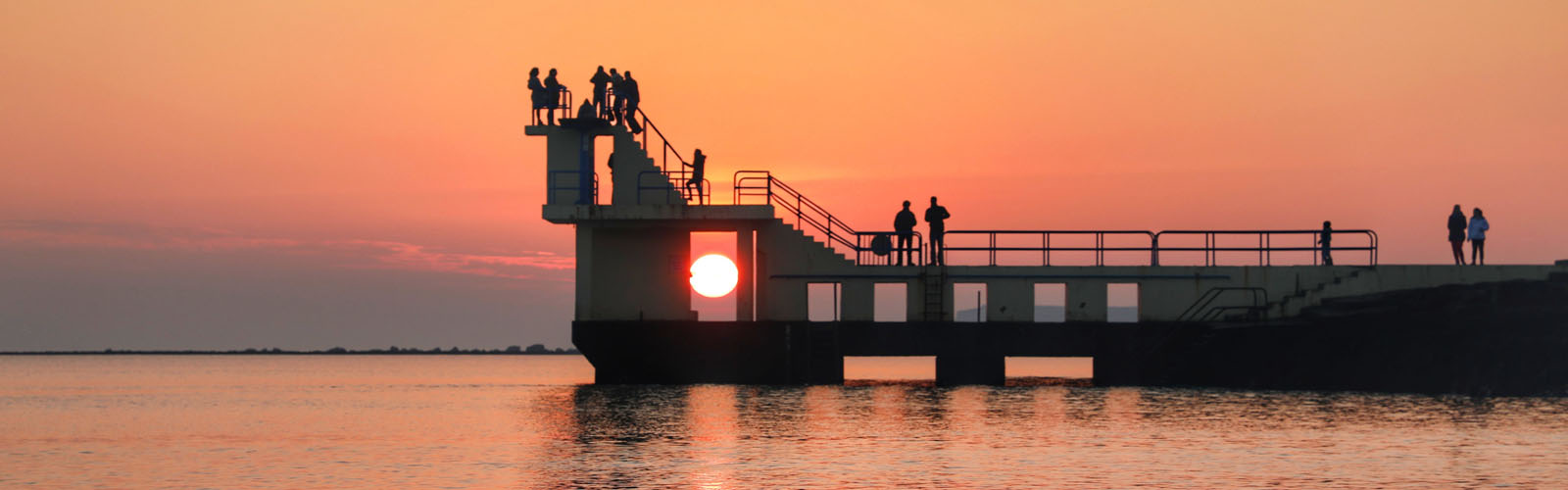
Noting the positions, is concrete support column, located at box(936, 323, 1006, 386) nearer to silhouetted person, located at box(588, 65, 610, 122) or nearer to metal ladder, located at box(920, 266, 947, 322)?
metal ladder, located at box(920, 266, 947, 322)

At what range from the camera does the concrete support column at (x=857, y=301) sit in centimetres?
4909

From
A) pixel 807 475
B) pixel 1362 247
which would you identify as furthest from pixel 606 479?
pixel 1362 247

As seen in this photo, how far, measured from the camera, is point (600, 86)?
4950 cm

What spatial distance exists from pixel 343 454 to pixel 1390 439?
18.9 metres

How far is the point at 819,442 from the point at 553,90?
2047 cm

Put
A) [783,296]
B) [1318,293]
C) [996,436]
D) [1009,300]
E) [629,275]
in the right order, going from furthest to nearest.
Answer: [629,275], [783,296], [1009,300], [1318,293], [996,436]

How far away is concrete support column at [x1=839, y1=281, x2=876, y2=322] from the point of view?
49094 mm

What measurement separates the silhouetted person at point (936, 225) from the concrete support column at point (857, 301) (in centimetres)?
196

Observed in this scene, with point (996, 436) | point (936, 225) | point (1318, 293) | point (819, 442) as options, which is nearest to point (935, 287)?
point (936, 225)

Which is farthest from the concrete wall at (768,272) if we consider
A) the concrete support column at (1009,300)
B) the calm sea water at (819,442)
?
the calm sea water at (819,442)

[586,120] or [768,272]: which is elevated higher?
[586,120]

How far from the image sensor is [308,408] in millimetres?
49062

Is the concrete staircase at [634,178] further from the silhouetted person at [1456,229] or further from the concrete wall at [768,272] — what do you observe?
the silhouetted person at [1456,229]

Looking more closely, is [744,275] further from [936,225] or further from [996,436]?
[996,436]
